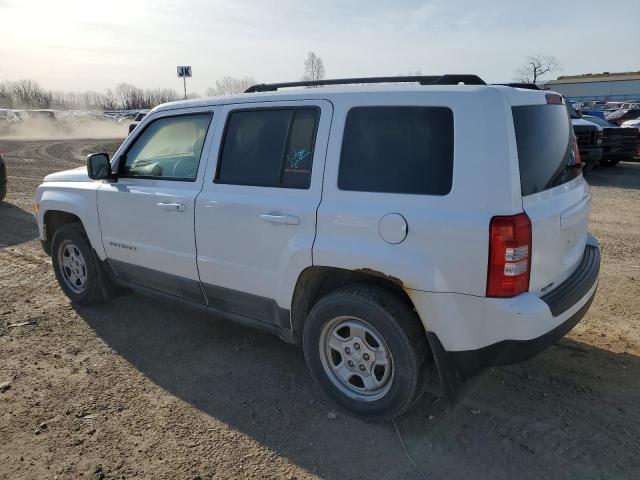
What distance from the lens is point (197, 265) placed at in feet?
12.3


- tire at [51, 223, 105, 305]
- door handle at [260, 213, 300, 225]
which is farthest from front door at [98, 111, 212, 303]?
door handle at [260, 213, 300, 225]

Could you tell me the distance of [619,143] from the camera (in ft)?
45.2

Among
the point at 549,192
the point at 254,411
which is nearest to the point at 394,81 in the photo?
the point at 549,192

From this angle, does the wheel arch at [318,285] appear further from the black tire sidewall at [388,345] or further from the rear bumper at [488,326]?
the rear bumper at [488,326]

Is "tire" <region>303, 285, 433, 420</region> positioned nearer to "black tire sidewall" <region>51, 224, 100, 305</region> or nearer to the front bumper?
the front bumper

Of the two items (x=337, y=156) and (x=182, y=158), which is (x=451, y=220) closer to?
(x=337, y=156)

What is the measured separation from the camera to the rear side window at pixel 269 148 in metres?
3.21

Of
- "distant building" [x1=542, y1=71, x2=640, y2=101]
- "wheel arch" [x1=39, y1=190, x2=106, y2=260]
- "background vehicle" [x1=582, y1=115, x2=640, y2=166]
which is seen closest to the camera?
"wheel arch" [x1=39, y1=190, x2=106, y2=260]

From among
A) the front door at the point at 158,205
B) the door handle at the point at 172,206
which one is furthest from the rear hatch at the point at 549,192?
the door handle at the point at 172,206

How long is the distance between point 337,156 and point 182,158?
1536mm

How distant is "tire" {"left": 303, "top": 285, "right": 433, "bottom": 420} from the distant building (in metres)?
77.3

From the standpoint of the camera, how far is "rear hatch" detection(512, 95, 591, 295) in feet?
8.69

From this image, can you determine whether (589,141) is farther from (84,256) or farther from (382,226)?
(84,256)

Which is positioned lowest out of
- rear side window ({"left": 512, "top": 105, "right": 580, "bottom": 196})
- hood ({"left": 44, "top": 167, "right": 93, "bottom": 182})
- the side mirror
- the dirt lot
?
the dirt lot
